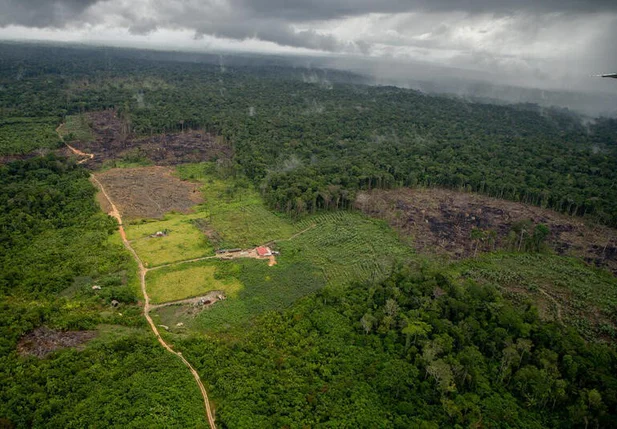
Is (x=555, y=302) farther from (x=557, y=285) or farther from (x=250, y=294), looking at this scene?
(x=250, y=294)

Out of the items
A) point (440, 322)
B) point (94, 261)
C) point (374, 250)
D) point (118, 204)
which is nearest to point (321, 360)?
point (440, 322)

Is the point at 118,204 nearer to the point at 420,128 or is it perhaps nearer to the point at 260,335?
the point at 260,335

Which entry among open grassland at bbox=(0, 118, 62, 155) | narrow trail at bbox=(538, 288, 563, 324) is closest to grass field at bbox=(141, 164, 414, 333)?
narrow trail at bbox=(538, 288, 563, 324)

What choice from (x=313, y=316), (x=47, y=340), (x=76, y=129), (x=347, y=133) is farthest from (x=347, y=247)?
(x=76, y=129)

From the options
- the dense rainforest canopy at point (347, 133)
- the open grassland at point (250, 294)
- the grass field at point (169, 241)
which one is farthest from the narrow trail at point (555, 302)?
Answer: the grass field at point (169, 241)

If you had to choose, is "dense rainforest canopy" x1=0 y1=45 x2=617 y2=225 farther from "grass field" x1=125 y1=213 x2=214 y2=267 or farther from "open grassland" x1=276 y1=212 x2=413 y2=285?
"grass field" x1=125 y1=213 x2=214 y2=267

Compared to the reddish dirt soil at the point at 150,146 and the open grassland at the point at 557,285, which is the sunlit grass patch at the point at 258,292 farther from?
the reddish dirt soil at the point at 150,146
